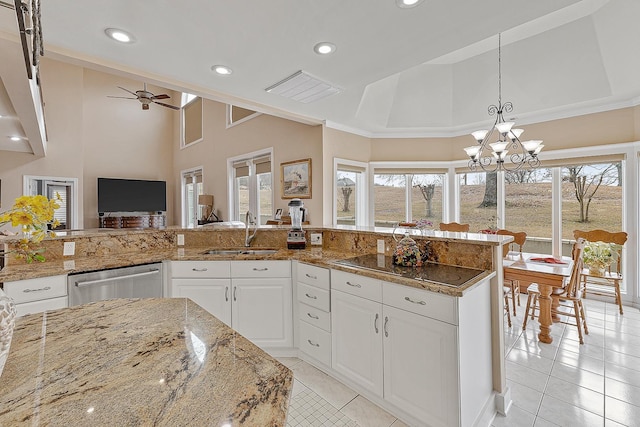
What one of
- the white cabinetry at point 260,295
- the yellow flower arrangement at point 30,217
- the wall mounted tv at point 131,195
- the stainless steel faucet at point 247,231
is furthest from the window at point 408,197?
the wall mounted tv at point 131,195

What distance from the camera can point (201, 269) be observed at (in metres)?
2.56

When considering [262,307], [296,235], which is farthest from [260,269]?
[296,235]

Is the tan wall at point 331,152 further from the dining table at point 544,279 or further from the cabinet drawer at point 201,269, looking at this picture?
the dining table at point 544,279

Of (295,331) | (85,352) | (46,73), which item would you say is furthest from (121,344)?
(46,73)

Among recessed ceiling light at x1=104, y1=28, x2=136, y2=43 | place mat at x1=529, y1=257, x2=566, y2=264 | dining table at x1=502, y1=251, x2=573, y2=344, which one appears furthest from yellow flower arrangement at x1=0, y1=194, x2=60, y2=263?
place mat at x1=529, y1=257, x2=566, y2=264

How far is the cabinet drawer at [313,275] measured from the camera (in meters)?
2.33

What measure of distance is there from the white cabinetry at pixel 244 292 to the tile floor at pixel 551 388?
14.6 inches

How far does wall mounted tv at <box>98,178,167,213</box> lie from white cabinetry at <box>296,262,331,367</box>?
24.3 ft

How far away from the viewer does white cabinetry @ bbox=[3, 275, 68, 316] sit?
1.93 meters

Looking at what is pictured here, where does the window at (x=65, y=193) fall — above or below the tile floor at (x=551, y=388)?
above

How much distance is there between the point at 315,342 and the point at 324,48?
2.51 meters

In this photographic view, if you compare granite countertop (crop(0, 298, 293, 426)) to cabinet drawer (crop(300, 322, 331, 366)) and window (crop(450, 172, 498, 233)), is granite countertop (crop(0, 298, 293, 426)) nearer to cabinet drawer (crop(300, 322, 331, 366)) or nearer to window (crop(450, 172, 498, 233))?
cabinet drawer (crop(300, 322, 331, 366))

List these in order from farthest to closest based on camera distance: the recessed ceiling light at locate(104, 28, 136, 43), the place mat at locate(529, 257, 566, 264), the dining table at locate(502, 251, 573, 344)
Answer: the place mat at locate(529, 257, 566, 264) < the dining table at locate(502, 251, 573, 344) < the recessed ceiling light at locate(104, 28, 136, 43)

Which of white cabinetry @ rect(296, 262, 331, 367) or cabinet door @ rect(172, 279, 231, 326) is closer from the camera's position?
white cabinetry @ rect(296, 262, 331, 367)
